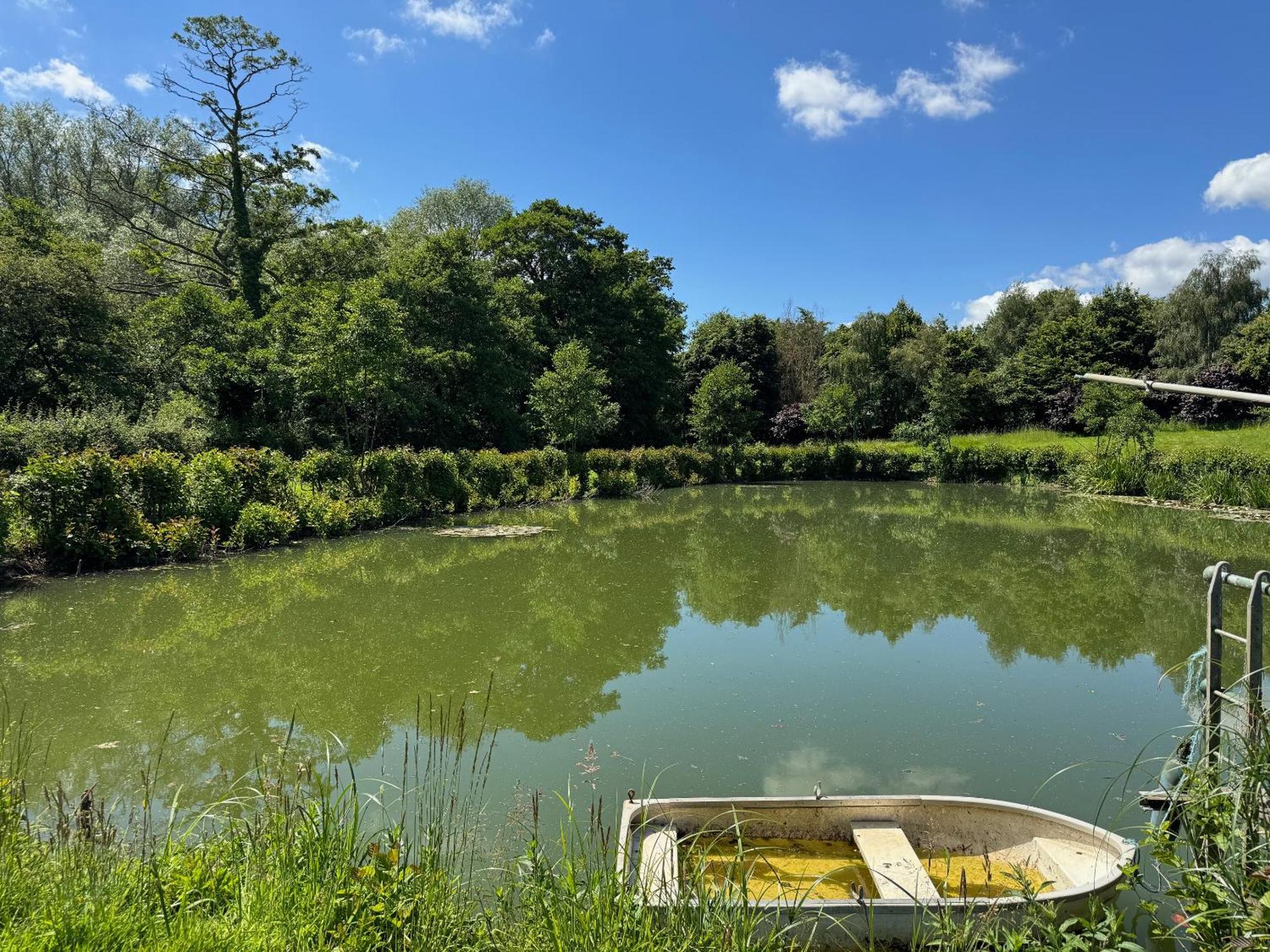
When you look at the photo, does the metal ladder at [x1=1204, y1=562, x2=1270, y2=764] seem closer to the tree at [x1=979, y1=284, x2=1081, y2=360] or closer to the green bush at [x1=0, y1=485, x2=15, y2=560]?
the green bush at [x1=0, y1=485, x2=15, y2=560]

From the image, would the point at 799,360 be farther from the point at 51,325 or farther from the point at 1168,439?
the point at 51,325

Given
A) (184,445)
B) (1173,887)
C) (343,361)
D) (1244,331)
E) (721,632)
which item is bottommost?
(721,632)

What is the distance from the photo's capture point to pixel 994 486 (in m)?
28.0

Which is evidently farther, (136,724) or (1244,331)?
(1244,331)

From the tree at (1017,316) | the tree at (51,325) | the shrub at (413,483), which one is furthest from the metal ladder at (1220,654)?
the tree at (1017,316)

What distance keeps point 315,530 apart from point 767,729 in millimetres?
11332

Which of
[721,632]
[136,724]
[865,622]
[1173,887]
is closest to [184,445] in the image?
[136,724]

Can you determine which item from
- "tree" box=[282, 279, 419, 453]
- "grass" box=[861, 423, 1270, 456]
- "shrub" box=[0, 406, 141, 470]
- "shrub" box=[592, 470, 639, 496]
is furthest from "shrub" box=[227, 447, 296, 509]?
"grass" box=[861, 423, 1270, 456]

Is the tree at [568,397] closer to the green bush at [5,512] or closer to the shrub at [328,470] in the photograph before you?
the shrub at [328,470]

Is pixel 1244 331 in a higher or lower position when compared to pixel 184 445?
higher

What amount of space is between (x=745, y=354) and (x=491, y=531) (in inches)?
997

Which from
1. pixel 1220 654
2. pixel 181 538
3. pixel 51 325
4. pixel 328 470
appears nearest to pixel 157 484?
pixel 181 538

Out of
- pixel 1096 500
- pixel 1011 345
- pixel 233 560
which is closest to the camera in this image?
pixel 233 560

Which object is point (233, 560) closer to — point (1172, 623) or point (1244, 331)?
point (1172, 623)
